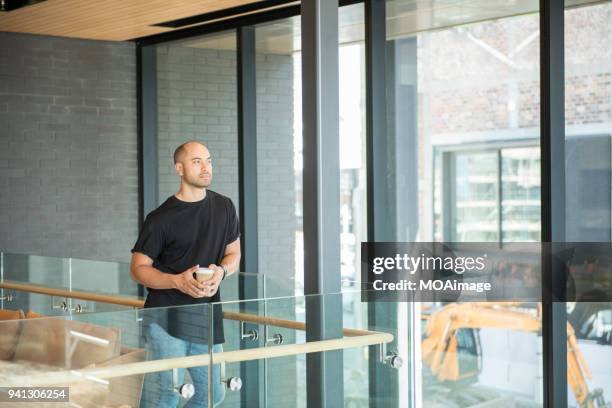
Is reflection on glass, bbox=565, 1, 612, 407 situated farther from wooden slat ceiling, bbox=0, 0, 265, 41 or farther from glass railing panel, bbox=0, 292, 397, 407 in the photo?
wooden slat ceiling, bbox=0, 0, 265, 41

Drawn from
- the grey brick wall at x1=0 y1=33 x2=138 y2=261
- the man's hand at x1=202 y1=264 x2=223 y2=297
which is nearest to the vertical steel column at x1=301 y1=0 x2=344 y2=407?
the man's hand at x1=202 y1=264 x2=223 y2=297

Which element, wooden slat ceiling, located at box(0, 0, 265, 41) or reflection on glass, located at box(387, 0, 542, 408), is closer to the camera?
reflection on glass, located at box(387, 0, 542, 408)

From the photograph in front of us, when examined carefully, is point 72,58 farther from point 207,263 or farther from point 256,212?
point 207,263

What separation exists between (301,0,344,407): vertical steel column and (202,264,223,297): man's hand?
0.40 metres

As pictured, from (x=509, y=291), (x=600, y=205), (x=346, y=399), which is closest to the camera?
(x=346, y=399)

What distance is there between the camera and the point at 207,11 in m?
7.05

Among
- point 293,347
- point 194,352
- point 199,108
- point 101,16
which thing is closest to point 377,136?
point 199,108

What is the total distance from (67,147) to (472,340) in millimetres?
4047

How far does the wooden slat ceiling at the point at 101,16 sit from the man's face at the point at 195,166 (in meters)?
2.44

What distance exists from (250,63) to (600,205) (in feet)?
10.5

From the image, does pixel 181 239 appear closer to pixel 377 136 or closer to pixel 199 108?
pixel 377 136

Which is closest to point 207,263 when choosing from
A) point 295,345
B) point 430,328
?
point 295,345

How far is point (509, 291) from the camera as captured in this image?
17.4 ft

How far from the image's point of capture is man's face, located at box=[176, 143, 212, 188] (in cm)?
439
